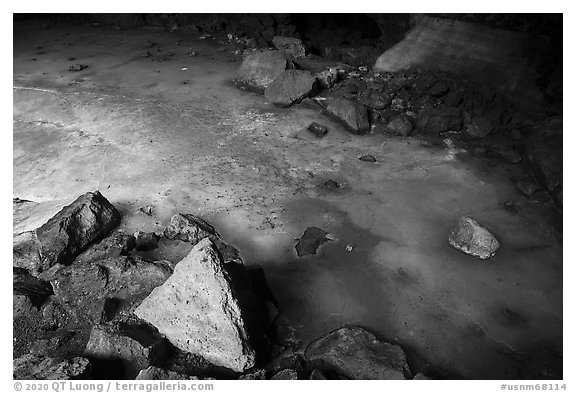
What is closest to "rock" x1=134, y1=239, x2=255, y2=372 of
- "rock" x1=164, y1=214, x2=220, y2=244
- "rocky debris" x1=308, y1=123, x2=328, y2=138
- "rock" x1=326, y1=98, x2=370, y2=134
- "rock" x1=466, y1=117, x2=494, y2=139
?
"rock" x1=164, y1=214, x2=220, y2=244

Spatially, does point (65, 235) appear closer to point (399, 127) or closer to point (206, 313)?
point (206, 313)

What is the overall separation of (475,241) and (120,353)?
296cm

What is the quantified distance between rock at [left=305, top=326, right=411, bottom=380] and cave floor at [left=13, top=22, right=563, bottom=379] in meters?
0.21

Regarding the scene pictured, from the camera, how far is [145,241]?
3.84 meters

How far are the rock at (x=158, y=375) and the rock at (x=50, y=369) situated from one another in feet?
1.11

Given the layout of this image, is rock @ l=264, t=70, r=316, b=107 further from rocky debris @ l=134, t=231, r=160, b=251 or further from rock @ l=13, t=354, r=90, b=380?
rock @ l=13, t=354, r=90, b=380

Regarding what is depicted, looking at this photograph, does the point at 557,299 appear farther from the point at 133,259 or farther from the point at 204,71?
the point at 204,71

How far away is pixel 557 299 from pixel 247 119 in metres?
4.11

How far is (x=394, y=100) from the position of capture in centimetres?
632

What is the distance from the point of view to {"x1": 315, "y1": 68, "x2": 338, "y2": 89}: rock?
265 inches

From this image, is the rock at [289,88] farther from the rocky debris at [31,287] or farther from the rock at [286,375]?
the rock at [286,375]

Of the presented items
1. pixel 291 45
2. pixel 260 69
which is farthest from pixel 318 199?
pixel 291 45
